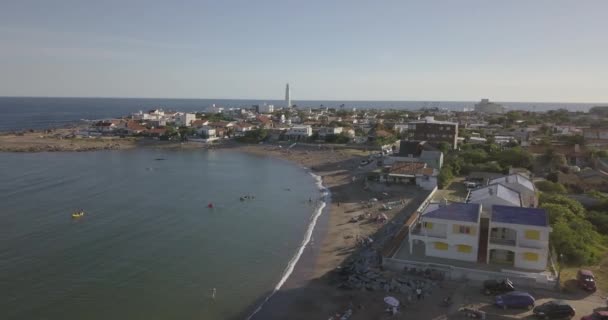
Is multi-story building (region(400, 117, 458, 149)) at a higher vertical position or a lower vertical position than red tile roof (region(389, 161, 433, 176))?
higher

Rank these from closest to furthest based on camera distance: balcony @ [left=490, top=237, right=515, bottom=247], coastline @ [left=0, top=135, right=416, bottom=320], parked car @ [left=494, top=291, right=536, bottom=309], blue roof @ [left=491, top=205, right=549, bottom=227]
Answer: parked car @ [left=494, top=291, right=536, bottom=309]
coastline @ [left=0, top=135, right=416, bottom=320]
blue roof @ [left=491, top=205, right=549, bottom=227]
balcony @ [left=490, top=237, right=515, bottom=247]

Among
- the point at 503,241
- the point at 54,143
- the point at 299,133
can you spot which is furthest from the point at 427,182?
the point at 54,143

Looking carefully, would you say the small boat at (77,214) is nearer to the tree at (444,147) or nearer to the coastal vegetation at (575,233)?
the coastal vegetation at (575,233)

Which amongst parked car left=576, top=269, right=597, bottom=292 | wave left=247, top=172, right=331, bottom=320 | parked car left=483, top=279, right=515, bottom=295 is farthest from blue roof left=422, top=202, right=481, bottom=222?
wave left=247, top=172, right=331, bottom=320

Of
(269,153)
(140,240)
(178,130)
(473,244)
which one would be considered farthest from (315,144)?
(473,244)

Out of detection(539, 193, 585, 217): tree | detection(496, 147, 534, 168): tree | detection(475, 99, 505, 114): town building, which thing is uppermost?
detection(475, 99, 505, 114): town building

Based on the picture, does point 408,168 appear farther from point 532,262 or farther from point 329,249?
point 532,262

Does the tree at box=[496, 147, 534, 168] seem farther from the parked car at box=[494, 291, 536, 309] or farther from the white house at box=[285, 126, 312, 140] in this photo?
the white house at box=[285, 126, 312, 140]
